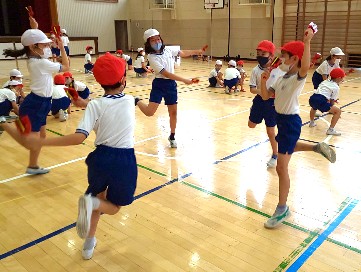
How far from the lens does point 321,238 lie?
291 cm

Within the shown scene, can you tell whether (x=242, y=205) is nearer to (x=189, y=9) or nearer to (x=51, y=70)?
(x=51, y=70)

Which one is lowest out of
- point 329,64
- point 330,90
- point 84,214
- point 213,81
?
point 84,214

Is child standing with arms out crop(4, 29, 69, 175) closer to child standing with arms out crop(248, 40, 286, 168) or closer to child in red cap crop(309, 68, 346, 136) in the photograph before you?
child standing with arms out crop(248, 40, 286, 168)

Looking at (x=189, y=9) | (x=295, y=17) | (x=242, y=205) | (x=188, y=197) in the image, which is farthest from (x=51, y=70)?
(x=189, y=9)

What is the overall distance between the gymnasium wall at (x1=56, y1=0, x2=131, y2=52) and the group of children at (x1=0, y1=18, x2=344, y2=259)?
17.0 meters

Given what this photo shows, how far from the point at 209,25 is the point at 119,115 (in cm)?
1782

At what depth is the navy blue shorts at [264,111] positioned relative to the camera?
4.32 meters

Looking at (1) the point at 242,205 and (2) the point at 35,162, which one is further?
(2) the point at 35,162

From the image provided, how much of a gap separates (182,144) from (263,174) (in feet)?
5.06

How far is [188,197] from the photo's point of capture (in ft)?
12.1

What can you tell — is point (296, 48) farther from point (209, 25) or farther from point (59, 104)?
point (209, 25)

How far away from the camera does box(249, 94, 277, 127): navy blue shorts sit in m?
4.32

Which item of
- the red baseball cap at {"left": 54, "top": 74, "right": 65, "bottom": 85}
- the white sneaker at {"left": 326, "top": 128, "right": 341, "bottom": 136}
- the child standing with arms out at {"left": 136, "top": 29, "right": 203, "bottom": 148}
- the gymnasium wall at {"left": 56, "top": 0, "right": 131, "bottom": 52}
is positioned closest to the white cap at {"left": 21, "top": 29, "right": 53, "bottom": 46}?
the child standing with arms out at {"left": 136, "top": 29, "right": 203, "bottom": 148}

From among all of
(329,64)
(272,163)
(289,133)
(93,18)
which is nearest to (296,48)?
(289,133)
